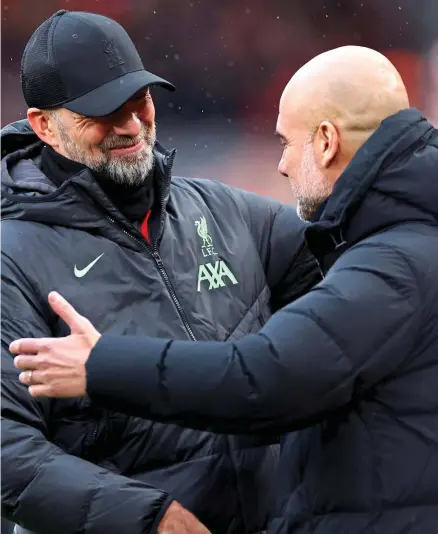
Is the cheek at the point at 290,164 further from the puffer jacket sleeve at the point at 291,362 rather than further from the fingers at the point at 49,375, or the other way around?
the fingers at the point at 49,375

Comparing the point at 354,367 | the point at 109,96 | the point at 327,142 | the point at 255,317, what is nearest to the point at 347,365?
the point at 354,367

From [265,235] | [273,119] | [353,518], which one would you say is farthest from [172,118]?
[353,518]

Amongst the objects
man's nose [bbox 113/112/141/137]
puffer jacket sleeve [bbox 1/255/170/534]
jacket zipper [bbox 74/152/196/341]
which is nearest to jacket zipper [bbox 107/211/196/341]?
jacket zipper [bbox 74/152/196/341]

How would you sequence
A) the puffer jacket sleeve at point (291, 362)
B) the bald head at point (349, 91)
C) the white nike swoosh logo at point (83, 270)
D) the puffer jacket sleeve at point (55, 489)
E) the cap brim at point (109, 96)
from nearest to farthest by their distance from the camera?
the puffer jacket sleeve at point (291, 362), the bald head at point (349, 91), the puffer jacket sleeve at point (55, 489), the white nike swoosh logo at point (83, 270), the cap brim at point (109, 96)

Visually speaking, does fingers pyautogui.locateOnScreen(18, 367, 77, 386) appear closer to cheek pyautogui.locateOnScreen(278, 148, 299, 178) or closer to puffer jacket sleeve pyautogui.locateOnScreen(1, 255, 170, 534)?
puffer jacket sleeve pyautogui.locateOnScreen(1, 255, 170, 534)

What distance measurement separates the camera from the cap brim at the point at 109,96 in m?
2.31

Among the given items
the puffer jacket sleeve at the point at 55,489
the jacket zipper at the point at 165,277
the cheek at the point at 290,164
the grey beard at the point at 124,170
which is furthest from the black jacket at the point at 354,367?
the grey beard at the point at 124,170

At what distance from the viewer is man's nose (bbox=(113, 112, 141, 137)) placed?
237 cm

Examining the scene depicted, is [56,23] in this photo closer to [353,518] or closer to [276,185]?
[353,518]

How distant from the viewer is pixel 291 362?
66.0 inches

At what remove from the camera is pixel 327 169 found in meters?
1.97

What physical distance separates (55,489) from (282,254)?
33.6 inches

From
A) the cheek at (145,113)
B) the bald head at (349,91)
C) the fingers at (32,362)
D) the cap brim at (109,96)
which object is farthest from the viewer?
the cheek at (145,113)

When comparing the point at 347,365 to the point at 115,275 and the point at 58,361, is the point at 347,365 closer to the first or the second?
the point at 58,361
